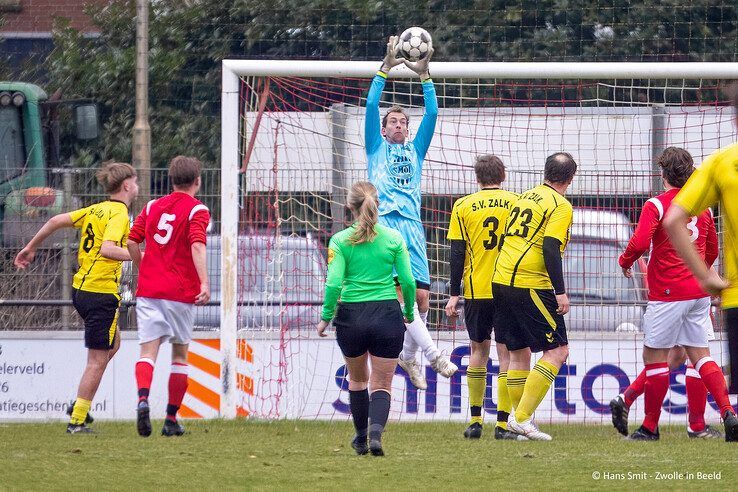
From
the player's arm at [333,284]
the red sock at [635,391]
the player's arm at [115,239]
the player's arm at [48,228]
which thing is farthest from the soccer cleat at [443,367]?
the player's arm at [48,228]

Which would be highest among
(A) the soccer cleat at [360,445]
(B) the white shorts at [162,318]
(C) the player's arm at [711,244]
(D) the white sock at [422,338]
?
(C) the player's arm at [711,244]

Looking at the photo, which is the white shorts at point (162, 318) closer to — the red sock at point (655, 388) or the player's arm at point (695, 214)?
the red sock at point (655, 388)

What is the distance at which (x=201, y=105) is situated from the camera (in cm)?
1973

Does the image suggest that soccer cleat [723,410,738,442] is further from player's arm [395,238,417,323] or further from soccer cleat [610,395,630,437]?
player's arm [395,238,417,323]

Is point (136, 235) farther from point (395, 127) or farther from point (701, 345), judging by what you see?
point (701, 345)

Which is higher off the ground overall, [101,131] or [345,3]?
[345,3]

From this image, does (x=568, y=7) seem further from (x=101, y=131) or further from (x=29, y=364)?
(x=29, y=364)

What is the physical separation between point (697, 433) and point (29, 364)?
5.76 m

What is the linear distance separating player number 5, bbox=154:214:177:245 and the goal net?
1493 mm

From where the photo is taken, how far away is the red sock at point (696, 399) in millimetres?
8805

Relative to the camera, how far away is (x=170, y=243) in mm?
8398

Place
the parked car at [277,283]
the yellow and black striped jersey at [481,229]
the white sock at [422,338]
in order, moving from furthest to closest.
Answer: the parked car at [277,283], the white sock at [422,338], the yellow and black striped jersey at [481,229]

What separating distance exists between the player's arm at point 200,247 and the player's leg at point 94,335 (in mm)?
850

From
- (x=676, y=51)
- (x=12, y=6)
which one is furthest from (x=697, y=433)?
(x=12, y=6)
